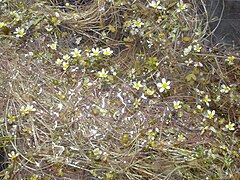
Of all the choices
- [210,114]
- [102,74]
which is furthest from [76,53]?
[210,114]

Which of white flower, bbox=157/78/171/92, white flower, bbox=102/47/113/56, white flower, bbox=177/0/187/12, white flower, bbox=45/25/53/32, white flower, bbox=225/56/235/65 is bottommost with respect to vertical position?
white flower, bbox=157/78/171/92

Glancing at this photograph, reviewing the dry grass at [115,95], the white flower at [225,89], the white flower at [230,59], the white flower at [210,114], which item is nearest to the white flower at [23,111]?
the dry grass at [115,95]

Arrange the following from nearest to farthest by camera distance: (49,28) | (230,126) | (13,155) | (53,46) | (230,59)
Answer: (13,155), (230,126), (230,59), (53,46), (49,28)

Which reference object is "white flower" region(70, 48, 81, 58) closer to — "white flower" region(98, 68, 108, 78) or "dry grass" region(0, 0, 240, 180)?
"dry grass" region(0, 0, 240, 180)

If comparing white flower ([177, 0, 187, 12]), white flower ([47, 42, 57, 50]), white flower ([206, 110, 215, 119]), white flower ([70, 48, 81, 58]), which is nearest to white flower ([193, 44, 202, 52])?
white flower ([177, 0, 187, 12])

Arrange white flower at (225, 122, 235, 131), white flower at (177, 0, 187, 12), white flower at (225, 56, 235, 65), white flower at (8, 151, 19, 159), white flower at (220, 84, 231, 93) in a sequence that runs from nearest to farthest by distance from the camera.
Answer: white flower at (8, 151, 19, 159), white flower at (225, 122, 235, 131), white flower at (220, 84, 231, 93), white flower at (225, 56, 235, 65), white flower at (177, 0, 187, 12)

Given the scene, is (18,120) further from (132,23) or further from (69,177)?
(132,23)

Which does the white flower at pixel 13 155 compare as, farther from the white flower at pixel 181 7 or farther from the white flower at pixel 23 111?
the white flower at pixel 181 7

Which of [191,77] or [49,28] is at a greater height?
[49,28]

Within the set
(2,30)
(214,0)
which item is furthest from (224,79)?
(2,30)

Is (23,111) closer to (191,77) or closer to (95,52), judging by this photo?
(95,52)

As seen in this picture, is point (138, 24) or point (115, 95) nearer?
point (115, 95)
